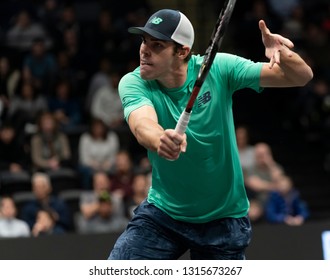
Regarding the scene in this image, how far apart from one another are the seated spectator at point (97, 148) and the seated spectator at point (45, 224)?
1.86m

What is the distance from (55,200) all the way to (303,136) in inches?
199

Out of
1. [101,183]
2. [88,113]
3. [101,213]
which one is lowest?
[101,213]

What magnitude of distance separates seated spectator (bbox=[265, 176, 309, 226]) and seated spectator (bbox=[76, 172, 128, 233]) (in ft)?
5.53

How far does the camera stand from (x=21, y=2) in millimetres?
16641

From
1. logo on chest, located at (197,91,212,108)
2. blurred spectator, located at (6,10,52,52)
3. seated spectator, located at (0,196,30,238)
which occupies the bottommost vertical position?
seated spectator, located at (0,196,30,238)

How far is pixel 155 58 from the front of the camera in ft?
20.1

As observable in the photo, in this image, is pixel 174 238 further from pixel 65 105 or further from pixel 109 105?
pixel 65 105

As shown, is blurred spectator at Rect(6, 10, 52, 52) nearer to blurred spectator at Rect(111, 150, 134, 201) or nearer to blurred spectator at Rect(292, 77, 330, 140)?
blurred spectator at Rect(111, 150, 134, 201)

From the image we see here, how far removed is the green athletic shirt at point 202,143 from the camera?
20.4 feet

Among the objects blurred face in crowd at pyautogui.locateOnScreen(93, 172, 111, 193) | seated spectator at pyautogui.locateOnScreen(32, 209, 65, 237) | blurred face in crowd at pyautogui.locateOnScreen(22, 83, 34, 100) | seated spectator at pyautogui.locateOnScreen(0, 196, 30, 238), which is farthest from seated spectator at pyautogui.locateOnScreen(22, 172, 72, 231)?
blurred face in crowd at pyautogui.locateOnScreen(22, 83, 34, 100)

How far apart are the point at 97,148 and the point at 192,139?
7674 mm

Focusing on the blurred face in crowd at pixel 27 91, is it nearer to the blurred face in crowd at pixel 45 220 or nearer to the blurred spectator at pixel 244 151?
the blurred spectator at pixel 244 151

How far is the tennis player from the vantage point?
614cm

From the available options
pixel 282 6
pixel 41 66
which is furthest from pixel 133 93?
pixel 282 6
